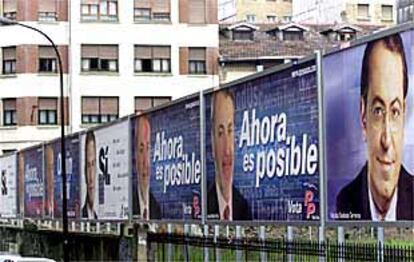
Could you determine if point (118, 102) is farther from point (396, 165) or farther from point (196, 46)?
point (396, 165)

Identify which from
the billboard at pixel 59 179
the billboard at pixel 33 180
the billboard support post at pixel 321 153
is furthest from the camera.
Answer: the billboard at pixel 33 180

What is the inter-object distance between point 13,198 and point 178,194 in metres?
25.8

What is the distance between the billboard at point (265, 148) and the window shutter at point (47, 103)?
50839 millimetres

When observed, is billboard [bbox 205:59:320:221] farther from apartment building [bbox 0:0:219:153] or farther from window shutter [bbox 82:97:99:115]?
apartment building [bbox 0:0:219:153]

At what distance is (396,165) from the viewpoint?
17.2 m

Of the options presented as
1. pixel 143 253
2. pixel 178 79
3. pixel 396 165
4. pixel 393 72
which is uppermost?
pixel 178 79

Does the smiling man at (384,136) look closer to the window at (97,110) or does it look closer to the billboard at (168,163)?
the billboard at (168,163)

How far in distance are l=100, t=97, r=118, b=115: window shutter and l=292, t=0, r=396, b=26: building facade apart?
92.9 ft

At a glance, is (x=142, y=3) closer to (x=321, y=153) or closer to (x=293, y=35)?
(x=293, y=35)

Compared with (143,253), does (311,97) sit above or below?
above

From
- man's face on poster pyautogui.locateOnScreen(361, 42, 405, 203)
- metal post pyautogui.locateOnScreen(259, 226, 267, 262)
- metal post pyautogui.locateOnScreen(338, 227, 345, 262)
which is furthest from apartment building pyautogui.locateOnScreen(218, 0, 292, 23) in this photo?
man's face on poster pyautogui.locateOnScreen(361, 42, 405, 203)

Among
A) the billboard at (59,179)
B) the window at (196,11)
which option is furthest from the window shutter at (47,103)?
the billboard at (59,179)

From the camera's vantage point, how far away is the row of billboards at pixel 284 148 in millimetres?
17375

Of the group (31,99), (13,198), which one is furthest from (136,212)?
(31,99)
